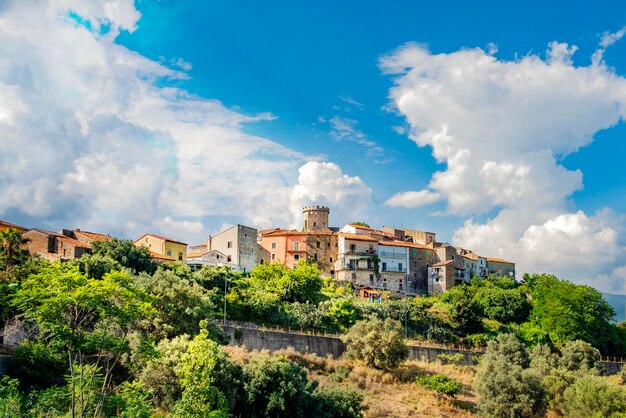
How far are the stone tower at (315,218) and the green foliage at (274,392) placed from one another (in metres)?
66.9

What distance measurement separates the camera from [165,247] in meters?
70.3

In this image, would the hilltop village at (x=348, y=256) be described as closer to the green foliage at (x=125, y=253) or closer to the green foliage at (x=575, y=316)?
the green foliage at (x=125, y=253)

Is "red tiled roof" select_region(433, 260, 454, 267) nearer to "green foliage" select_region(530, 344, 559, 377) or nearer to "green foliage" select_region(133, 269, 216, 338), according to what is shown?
"green foliage" select_region(530, 344, 559, 377)

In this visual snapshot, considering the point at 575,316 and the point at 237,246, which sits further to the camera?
the point at 237,246

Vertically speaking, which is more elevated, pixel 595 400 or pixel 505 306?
pixel 505 306

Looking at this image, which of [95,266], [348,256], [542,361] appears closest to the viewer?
[95,266]

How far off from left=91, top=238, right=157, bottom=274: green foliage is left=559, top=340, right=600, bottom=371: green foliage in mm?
40862

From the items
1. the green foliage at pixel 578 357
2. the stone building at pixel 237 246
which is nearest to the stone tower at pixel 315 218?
the stone building at pixel 237 246

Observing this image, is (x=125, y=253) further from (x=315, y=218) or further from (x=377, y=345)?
Result: (x=315, y=218)

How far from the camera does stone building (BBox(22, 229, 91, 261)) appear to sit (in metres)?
57.3

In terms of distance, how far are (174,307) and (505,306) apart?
4843cm

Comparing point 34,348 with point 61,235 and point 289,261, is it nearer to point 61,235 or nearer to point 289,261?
point 61,235

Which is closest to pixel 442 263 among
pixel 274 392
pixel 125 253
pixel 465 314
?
pixel 465 314

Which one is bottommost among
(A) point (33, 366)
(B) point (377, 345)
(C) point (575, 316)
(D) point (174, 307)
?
(B) point (377, 345)
